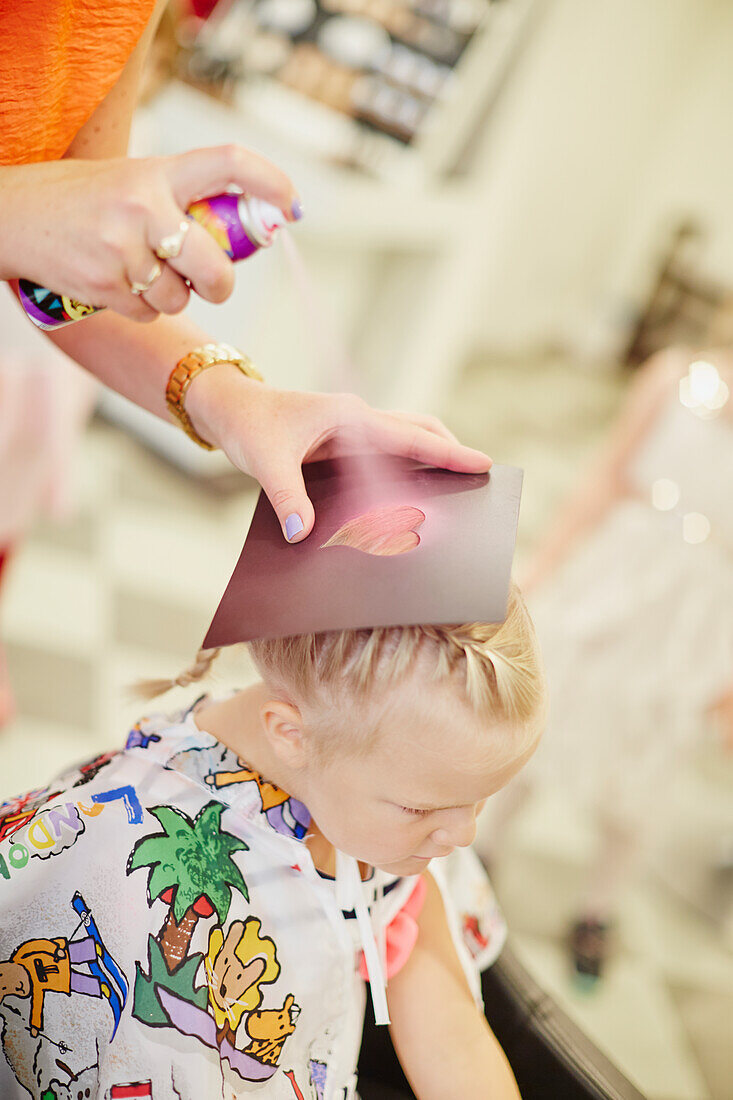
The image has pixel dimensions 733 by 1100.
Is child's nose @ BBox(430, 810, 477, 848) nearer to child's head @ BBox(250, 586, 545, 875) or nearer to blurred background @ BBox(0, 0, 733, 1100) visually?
child's head @ BBox(250, 586, 545, 875)

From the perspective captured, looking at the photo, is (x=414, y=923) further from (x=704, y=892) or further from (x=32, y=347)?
(x=704, y=892)

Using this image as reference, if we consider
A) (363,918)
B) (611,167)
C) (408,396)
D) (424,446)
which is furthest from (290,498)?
(611,167)

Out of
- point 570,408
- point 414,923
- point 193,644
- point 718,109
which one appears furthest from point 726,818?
point 718,109

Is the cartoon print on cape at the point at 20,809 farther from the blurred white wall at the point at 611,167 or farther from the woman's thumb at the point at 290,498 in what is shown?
the blurred white wall at the point at 611,167

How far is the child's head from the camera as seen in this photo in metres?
0.77

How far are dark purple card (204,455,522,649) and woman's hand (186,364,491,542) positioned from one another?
0.7 inches

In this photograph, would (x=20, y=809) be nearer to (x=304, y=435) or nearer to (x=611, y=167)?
(x=304, y=435)

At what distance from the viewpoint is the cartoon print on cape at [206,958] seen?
83 cm

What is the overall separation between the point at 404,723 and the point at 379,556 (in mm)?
137

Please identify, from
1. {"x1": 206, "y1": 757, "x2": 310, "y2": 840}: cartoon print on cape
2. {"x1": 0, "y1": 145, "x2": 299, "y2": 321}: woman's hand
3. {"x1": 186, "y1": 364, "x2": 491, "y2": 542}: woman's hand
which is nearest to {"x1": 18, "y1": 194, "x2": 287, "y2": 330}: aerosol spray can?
{"x1": 0, "y1": 145, "x2": 299, "y2": 321}: woman's hand

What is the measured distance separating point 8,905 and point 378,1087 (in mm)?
473

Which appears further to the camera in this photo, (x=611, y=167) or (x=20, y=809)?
(x=611, y=167)

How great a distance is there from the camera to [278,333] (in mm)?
3082

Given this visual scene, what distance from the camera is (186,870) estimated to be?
2.79ft
